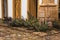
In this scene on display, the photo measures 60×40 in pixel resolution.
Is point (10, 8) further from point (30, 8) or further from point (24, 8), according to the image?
point (30, 8)

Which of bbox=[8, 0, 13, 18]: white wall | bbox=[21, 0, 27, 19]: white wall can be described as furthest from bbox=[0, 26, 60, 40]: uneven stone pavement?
bbox=[8, 0, 13, 18]: white wall

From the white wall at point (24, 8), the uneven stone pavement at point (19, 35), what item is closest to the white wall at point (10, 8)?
the white wall at point (24, 8)

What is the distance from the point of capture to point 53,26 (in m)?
6.95

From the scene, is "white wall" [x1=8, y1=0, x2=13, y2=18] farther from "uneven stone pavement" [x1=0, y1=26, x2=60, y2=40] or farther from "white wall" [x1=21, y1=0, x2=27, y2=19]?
"uneven stone pavement" [x1=0, y1=26, x2=60, y2=40]

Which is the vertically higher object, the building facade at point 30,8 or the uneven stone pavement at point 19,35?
the building facade at point 30,8

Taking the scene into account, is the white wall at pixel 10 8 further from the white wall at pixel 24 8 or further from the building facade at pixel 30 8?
the white wall at pixel 24 8

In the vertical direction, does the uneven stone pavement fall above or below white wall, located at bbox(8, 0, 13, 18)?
below

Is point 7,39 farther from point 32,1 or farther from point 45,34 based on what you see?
point 32,1

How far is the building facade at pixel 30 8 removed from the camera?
7.30m

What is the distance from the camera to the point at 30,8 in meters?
8.18

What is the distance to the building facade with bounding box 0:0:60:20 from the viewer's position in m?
7.30

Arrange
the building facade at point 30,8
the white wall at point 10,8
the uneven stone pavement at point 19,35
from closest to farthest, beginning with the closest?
1. the uneven stone pavement at point 19,35
2. the building facade at point 30,8
3. the white wall at point 10,8

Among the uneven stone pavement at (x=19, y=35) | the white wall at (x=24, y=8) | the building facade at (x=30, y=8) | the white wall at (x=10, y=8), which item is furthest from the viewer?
the white wall at (x=10, y=8)

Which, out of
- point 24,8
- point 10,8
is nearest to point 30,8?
point 24,8
